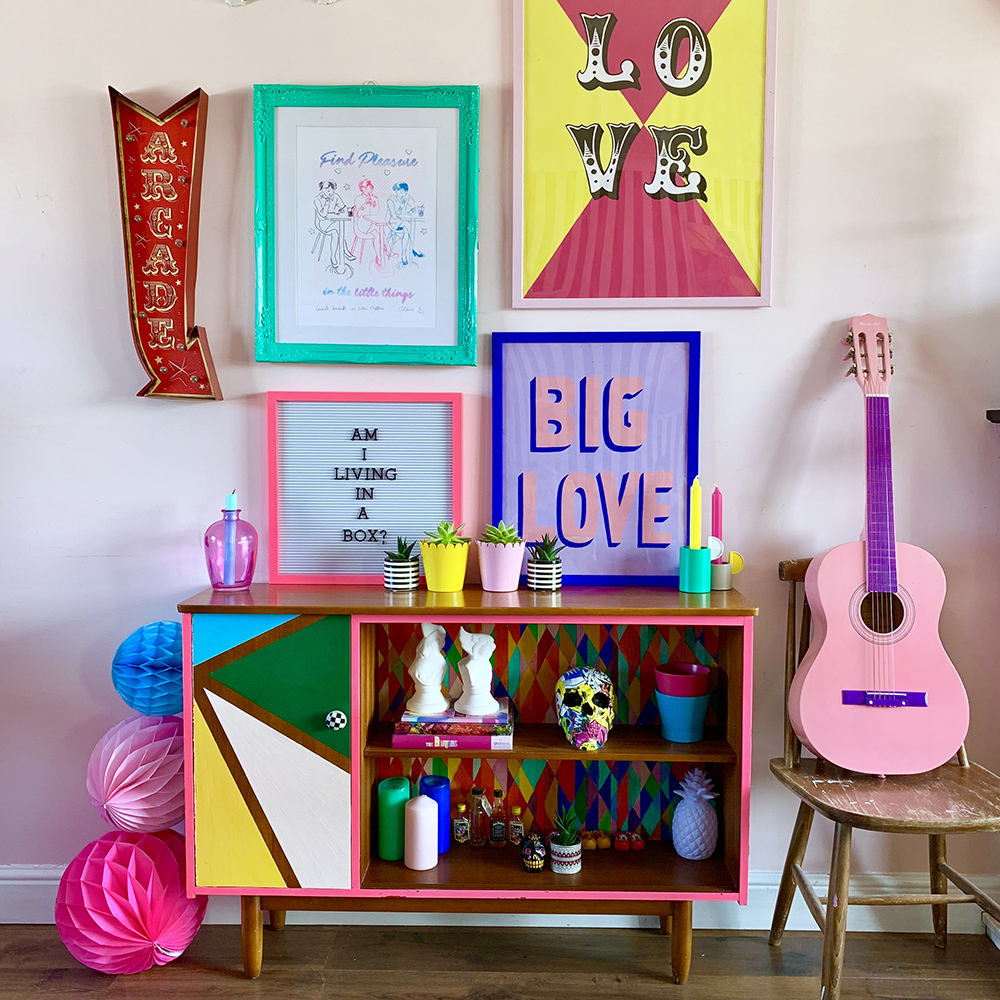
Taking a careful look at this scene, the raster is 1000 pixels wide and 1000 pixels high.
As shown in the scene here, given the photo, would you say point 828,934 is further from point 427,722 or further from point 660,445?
point 660,445

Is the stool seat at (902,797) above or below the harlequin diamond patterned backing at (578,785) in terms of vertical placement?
Answer: above

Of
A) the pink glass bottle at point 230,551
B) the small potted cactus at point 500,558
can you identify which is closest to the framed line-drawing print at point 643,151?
the small potted cactus at point 500,558

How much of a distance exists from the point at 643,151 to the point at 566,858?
176 centimetres

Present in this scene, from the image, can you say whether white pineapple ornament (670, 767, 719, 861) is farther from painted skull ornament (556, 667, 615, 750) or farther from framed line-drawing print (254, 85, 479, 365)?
framed line-drawing print (254, 85, 479, 365)

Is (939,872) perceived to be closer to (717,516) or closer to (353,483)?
(717,516)

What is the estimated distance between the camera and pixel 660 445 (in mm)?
2141

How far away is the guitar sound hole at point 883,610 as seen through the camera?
1938 millimetres

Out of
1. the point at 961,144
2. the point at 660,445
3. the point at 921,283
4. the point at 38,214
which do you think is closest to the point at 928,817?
the point at 660,445

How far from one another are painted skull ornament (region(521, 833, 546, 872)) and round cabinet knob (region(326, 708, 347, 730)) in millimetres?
555

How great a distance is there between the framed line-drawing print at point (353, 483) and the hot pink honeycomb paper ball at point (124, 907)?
2.39ft

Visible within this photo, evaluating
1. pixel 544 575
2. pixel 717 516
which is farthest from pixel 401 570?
pixel 717 516

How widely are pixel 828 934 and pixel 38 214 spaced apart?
2.56 m

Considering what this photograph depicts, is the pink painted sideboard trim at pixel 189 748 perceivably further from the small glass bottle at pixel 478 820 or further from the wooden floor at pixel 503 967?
the small glass bottle at pixel 478 820

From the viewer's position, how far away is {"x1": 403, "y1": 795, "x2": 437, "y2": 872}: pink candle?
197 cm
